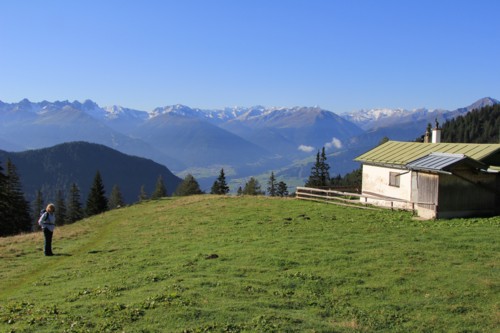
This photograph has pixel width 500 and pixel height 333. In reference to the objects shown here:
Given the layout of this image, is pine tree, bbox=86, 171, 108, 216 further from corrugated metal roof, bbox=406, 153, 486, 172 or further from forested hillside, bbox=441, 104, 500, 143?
forested hillside, bbox=441, 104, 500, 143

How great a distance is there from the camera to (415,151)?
127 feet

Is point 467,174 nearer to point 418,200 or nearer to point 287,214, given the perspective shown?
point 418,200

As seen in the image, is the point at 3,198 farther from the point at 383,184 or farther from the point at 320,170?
the point at 320,170

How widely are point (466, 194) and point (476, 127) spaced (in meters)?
161

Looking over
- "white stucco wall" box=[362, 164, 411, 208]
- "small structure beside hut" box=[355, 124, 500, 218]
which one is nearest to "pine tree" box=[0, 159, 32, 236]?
"white stucco wall" box=[362, 164, 411, 208]

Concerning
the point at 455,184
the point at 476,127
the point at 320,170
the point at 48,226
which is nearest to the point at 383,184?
the point at 455,184

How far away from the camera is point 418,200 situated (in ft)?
104

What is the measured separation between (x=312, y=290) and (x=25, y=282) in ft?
39.9

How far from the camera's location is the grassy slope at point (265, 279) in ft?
38.9

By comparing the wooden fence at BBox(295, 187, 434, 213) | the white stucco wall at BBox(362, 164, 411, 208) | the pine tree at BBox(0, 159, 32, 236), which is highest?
the white stucco wall at BBox(362, 164, 411, 208)

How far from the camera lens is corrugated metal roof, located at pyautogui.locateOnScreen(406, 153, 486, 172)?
29281 mm

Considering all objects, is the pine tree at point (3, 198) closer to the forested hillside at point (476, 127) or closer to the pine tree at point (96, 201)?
the pine tree at point (96, 201)

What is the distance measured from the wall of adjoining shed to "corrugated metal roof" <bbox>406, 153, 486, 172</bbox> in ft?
2.28

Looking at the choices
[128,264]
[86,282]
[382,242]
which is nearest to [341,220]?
[382,242]
